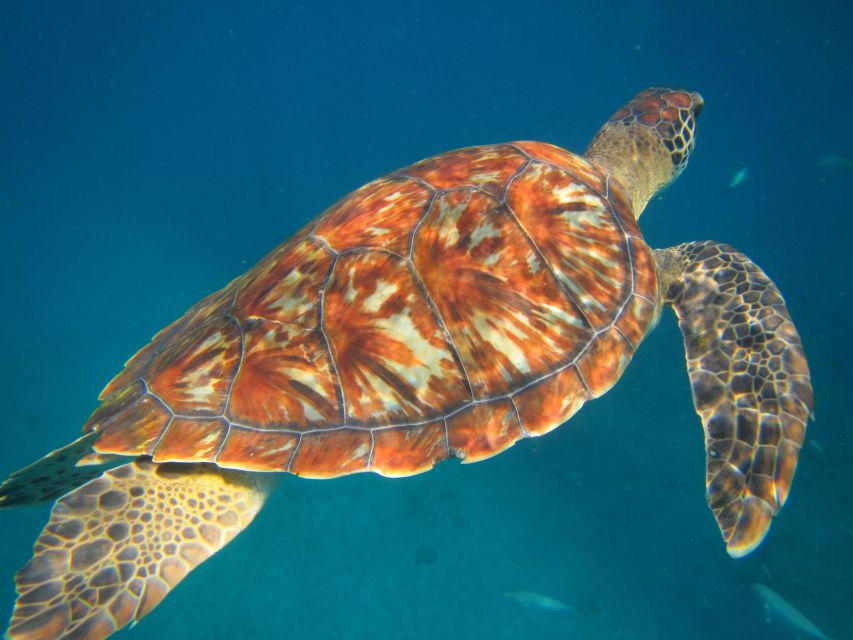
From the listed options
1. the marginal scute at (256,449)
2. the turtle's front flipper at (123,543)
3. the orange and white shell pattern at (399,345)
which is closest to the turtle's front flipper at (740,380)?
the orange and white shell pattern at (399,345)

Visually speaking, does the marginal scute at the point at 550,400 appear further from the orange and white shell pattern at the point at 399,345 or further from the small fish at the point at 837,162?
the small fish at the point at 837,162

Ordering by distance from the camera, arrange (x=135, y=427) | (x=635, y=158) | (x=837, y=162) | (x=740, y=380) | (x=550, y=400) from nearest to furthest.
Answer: (x=135, y=427)
(x=550, y=400)
(x=740, y=380)
(x=635, y=158)
(x=837, y=162)

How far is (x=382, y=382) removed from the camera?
244 centimetres

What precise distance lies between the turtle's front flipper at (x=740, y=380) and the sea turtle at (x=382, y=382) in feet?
0.04

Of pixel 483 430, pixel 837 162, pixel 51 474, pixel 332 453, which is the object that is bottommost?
pixel 837 162

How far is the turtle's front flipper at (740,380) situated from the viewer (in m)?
2.46

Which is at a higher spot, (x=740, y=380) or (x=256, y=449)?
(x=256, y=449)

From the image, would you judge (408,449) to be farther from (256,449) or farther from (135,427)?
(135,427)

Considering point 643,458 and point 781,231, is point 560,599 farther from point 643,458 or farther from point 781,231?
point 781,231

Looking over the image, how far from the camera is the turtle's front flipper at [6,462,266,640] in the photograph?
6.93ft

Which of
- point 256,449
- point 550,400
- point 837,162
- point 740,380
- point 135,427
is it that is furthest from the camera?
point 837,162

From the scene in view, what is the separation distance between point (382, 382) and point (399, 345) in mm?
218

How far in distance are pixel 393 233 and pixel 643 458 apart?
807 centimetres


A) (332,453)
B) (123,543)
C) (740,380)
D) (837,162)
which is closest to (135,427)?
(123,543)
